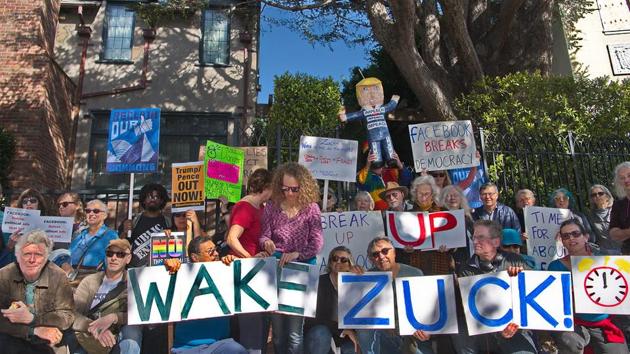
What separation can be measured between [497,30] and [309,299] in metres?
9.00

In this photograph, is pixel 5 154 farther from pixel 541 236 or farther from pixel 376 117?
pixel 541 236

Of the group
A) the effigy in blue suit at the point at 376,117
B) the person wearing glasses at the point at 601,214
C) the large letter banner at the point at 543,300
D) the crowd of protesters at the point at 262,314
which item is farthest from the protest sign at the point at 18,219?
the person wearing glasses at the point at 601,214

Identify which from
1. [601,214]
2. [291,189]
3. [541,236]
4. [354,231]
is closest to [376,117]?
[354,231]

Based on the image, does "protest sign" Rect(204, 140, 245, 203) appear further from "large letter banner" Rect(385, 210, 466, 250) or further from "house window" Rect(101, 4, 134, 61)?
"house window" Rect(101, 4, 134, 61)

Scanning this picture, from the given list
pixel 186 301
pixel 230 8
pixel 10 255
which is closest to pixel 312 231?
pixel 186 301

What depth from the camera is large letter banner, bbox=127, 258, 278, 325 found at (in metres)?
3.90

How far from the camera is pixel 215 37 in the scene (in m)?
13.9

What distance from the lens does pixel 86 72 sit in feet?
43.4

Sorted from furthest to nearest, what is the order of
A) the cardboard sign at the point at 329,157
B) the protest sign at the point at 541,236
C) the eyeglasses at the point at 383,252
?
the cardboard sign at the point at 329,157 < the protest sign at the point at 541,236 < the eyeglasses at the point at 383,252

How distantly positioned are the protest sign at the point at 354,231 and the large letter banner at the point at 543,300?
6.01 feet

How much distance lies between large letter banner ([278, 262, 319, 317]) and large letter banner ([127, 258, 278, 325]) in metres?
0.09

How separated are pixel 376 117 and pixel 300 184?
3.78m

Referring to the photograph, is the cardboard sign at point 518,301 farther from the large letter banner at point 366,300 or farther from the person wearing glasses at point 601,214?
the person wearing glasses at point 601,214

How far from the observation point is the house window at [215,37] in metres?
13.7
